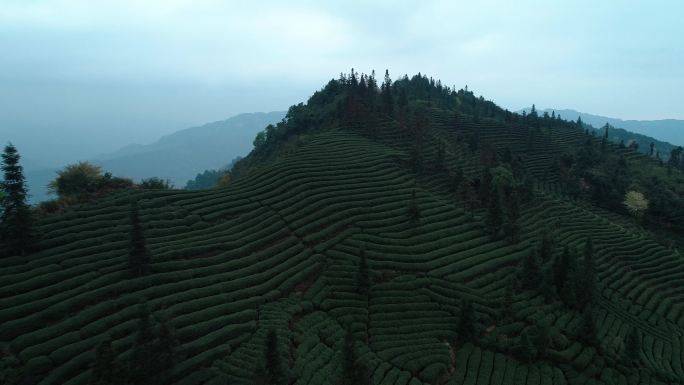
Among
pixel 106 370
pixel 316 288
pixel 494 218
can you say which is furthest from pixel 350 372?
pixel 494 218

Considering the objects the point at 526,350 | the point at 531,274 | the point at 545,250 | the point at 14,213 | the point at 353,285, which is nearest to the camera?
the point at 526,350

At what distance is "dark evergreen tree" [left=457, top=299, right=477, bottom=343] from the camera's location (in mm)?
35031

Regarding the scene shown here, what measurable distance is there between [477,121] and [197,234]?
97152 millimetres

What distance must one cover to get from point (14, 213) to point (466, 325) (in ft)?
132

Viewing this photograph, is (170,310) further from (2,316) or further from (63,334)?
(2,316)

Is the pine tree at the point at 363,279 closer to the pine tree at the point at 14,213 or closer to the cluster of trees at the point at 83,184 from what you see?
the pine tree at the point at 14,213

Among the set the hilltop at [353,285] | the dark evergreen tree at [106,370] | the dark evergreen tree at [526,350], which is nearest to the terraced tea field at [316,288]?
the hilltop at [353,285]

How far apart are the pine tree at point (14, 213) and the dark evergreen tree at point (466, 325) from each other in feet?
125

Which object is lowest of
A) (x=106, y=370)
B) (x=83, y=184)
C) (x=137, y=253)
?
(x=106, y=370)

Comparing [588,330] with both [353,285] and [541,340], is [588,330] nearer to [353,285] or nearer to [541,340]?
[541,340]

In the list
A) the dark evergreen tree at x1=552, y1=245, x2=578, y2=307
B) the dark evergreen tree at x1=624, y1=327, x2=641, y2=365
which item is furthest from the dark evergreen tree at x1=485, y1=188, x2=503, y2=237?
the dark evergreen tree at x1=624, y1=327, x2=641, y2=365

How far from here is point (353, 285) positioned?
131 feet

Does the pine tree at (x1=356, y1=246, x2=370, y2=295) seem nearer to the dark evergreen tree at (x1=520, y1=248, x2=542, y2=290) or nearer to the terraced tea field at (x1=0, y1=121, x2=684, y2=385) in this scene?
the terraced tea field at (x1=0, y1=121, x2=684, y2=385)

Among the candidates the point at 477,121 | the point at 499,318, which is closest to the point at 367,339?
the point at 499,318
